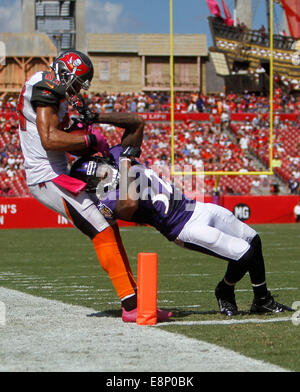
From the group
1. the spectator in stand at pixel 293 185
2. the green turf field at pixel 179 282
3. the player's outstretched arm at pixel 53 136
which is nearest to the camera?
the green turf field at pixel 179 282

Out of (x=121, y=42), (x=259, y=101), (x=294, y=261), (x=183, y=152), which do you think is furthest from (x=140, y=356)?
(x=121, y=42)

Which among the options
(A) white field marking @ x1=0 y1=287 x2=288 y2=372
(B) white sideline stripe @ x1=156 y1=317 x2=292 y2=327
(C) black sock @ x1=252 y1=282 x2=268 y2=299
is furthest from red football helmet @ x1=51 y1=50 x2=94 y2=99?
(C) black sock @ x1=252 y1=282 x2=268 y2=299

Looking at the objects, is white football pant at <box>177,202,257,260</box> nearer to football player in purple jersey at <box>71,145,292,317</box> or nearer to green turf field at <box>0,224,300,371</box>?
football player in purple jersey at <box>71,145,292,317</box>

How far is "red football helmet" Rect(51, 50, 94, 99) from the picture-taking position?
15.9 ft

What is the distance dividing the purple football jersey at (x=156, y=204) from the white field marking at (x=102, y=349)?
66cm

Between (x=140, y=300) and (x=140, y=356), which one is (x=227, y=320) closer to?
(x=140, y=300)

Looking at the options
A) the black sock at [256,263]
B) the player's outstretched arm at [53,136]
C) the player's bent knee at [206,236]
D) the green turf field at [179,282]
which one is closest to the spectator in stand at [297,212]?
the green turf field at [179,282]

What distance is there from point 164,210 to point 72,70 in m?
1.03

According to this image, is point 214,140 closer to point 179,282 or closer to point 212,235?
point 179,282

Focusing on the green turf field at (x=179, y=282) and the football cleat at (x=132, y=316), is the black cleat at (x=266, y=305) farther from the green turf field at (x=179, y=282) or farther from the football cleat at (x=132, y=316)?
the football cleat at (x=132, y=316)

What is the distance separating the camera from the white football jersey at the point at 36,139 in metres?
4.77

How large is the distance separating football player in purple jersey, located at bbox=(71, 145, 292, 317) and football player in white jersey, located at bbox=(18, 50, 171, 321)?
0.10m

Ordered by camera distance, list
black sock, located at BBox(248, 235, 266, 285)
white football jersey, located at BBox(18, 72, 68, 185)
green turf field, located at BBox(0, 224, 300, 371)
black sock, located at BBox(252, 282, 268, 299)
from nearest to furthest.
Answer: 1. green turf field, located at BBox(0, 224, 300, 371)
2. white football jersey, located at BBox(18, 72, 68, 185)
3. black sock, located at BBox(248, 235, 266, 285)
4. black sock, located at BBox(252, 282, 268, 299)

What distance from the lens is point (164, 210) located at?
194 inches
